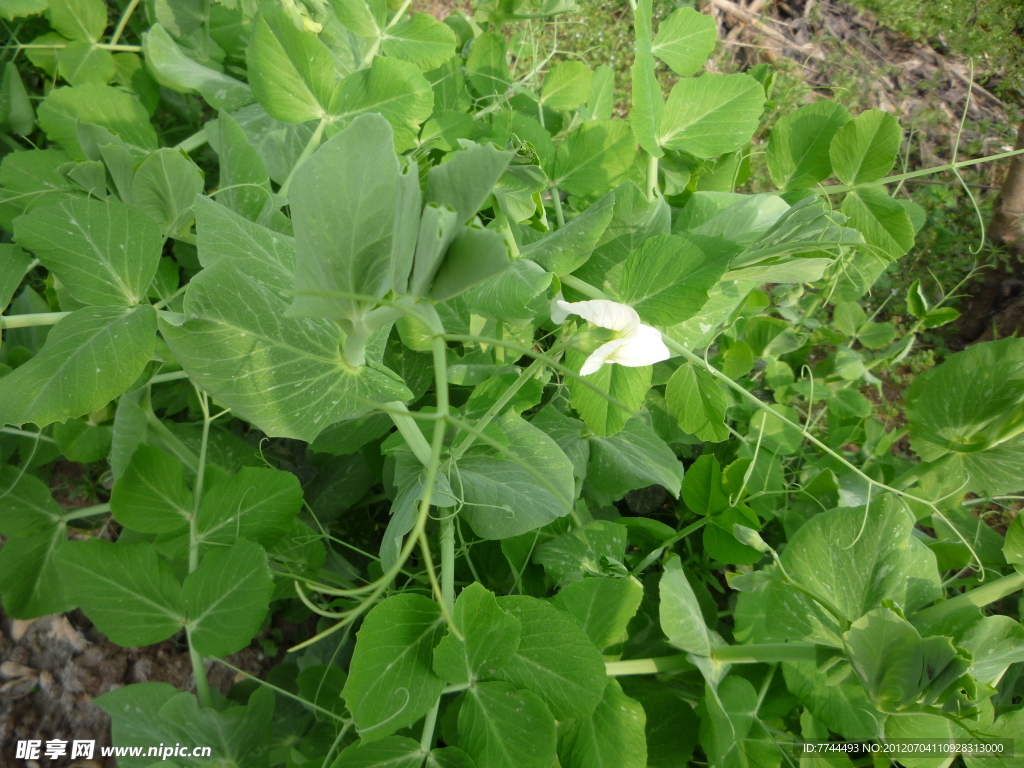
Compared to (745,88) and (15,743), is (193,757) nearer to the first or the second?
(15,743)

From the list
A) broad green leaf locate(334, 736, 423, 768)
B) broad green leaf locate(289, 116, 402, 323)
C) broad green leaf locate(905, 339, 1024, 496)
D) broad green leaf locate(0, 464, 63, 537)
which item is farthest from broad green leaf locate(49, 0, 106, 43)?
broad green leaf locate(905, 339, 1024, 496)

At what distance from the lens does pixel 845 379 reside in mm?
1231

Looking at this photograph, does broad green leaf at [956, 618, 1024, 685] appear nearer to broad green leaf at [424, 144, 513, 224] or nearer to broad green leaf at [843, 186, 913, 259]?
broad green leaf at [843, 186, 913, 259]

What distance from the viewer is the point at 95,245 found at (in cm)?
66

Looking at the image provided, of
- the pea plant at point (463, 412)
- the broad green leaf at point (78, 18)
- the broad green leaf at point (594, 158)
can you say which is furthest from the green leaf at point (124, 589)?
the broad green leaf at point (78, 18)

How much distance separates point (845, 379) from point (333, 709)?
109 centimetres

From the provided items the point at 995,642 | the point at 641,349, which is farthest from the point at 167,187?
the point at 995,642

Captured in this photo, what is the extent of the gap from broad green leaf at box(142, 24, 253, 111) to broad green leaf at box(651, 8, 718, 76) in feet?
1.97

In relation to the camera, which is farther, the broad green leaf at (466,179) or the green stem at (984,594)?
the green stem at (984,594)

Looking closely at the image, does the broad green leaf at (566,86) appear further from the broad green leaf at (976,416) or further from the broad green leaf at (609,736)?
the broad green leaf at (609,736)

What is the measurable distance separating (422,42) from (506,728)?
2.99 feet

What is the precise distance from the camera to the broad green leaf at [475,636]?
0.60 metres

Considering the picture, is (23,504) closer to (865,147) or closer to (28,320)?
(28,320)

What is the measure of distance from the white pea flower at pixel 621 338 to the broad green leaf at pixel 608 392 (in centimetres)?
18
